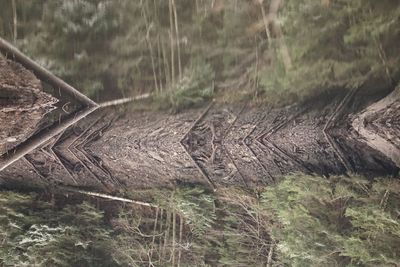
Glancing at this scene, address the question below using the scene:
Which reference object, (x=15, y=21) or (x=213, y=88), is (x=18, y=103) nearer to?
(x=15, y=21)

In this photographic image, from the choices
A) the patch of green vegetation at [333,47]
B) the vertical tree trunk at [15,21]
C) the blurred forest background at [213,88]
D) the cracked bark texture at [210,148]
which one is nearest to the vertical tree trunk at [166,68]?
the blurred forest background at [213,88]

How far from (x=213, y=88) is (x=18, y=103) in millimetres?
694

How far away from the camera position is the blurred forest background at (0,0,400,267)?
1.51 meters

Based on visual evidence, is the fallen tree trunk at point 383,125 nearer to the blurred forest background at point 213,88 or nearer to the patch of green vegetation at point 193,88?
the blurred forest background at point 213,88

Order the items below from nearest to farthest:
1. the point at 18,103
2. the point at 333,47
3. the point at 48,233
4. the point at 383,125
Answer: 1. the point at 383,125
2. the point at 333,47
3. the point at 18,103
4. the point at 48,233

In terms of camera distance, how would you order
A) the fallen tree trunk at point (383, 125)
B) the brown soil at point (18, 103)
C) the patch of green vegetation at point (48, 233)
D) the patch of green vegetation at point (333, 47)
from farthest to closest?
the patch of green vegetation at point (48, 233)
the brown soil at point (18, 103)
the patch of green vegetation at point (333, 47)
the fallen tree trunk at point (383, 125)

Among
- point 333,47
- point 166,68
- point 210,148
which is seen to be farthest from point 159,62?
point 333,47

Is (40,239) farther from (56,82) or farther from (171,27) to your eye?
(171,27)

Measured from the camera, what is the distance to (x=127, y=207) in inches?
78.0

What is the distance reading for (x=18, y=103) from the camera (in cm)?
172

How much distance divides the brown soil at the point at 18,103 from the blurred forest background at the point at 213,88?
0.09 meters

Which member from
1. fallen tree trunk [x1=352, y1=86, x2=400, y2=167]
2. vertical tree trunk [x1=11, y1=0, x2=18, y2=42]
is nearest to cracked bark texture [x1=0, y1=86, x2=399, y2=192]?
fallen tree trunk [x1=352, y1=86, x2=400, y2=167]

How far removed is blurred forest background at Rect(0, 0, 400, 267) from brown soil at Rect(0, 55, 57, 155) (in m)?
0.09

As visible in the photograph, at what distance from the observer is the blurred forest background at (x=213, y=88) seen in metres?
1.51
